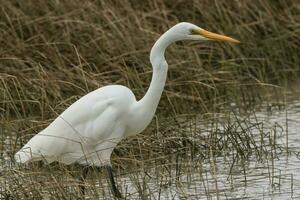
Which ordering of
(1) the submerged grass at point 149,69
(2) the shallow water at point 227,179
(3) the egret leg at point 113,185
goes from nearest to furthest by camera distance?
(3) the egret leg at point 113,185 → (2) the shallow water at point 227,179 → (1) the submerged grass at point 149,69

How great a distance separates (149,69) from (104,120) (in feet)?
8.40

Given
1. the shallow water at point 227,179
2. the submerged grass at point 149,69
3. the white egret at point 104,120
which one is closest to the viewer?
the shallow water at point 227,179

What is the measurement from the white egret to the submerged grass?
0.73ft

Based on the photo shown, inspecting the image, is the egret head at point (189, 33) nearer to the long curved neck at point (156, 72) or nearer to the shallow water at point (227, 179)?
the long curved neck at point (156, 72)

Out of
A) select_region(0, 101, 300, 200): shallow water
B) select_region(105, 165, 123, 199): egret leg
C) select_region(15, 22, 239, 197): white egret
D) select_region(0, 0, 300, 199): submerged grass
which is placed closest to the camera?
select_region(105, 165, 123, 199): egret leg

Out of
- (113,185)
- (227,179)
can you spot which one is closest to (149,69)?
(227,179)

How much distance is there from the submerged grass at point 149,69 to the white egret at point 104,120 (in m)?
0.22

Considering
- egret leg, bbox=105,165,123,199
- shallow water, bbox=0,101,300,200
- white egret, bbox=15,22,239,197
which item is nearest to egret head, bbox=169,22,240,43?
white egret, bbox=15,22,239,197

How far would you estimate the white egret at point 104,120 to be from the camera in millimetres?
6781

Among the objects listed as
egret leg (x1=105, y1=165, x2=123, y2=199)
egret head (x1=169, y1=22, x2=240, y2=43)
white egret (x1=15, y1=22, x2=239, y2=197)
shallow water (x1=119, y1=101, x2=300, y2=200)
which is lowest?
shallow water (x1=119, y1=101, x2=300, y2=200)

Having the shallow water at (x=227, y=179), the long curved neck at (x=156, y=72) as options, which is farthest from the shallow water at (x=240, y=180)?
the long curved neck at (x=156, y=72)

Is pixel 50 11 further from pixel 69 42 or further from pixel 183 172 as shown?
pixel 183 172

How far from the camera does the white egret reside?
22.2ft

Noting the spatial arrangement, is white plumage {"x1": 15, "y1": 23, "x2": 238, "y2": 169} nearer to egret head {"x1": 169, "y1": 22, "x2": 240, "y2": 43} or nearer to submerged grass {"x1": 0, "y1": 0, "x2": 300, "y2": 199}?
egret head {"x1": 169, "y1": 22, "x2": 240, "y2": 43}
